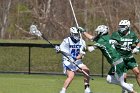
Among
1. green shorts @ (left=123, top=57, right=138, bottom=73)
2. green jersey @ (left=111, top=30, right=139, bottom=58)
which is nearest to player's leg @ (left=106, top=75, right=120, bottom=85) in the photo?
green jersey @ (left=111, top=30, right=139, bottom=58)

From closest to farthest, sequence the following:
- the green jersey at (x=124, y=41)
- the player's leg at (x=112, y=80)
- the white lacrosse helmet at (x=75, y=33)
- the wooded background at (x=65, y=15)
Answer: the player's leg at (x=112, y=80) < the green jersey at (x=124, y=41) < the white lacrosse helmet at (x=75, y=33) < the wooded background at (x=65, y=15)

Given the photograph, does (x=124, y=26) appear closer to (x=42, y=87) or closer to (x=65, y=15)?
(x=42, y=87)

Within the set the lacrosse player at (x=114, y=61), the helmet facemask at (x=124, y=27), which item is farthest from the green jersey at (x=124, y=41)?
the lacrosse player at (x=114, y=61)

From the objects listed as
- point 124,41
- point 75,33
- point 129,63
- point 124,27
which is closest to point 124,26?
point 124,27

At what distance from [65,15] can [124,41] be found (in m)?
26.8

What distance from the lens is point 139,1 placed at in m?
38.8

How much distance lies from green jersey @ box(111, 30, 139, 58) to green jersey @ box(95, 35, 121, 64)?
56cm

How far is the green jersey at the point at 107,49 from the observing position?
14.9 metres

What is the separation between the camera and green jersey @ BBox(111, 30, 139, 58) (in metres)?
15.8

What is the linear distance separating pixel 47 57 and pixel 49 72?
287cm

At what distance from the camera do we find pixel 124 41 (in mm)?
15844

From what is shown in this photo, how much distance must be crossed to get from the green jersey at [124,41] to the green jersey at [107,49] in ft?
1.84

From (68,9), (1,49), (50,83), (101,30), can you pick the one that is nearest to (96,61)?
Result: (1,49)

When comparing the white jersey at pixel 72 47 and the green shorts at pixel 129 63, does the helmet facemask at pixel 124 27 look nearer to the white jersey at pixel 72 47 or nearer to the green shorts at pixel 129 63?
the green shorts at pixel 129 63
